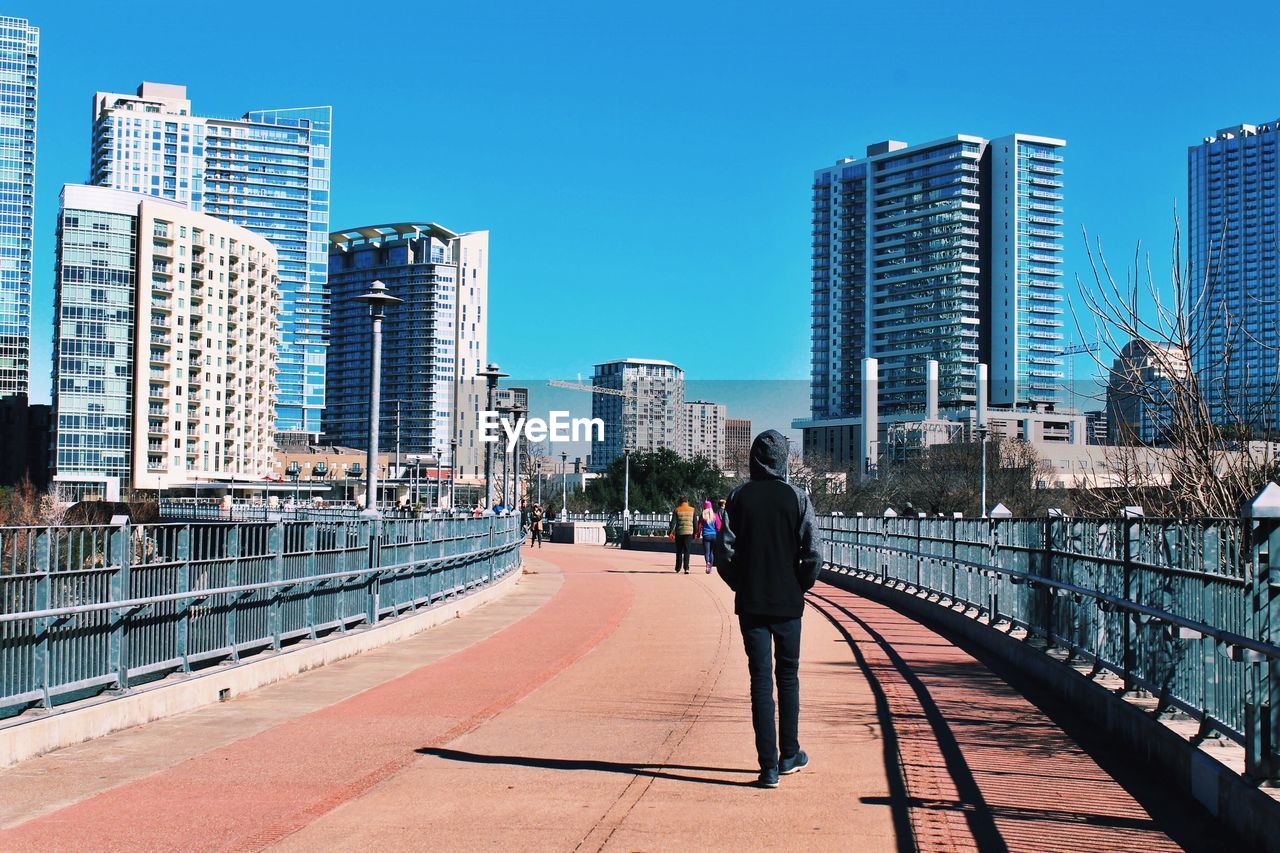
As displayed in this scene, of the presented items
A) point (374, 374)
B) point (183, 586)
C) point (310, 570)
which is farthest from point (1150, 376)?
point (374, 374)

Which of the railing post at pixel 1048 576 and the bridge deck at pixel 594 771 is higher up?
the railing post at pixel 1048 576

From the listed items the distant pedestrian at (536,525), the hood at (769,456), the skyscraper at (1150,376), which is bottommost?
the distant pedestrian at (536,525)

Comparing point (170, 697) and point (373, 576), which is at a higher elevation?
point (373, 576)

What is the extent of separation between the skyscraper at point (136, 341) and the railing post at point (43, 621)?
125 m

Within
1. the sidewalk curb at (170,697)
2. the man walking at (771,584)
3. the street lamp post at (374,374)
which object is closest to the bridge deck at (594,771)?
the sidewalk curb at (170,697)

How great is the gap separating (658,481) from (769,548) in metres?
99.1

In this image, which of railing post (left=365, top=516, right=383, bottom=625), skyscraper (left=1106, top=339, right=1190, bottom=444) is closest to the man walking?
skyscraper (left=1106, top=339, right=1190, bottom=444)

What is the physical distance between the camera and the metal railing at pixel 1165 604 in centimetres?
648

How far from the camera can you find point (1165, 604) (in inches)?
344

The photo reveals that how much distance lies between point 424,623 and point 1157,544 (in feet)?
37.2

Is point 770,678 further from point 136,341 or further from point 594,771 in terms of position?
point 136,341

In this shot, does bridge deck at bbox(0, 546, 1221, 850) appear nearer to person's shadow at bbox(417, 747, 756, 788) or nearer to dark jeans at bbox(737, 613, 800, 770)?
person's shadow at bbox(417, 747, 756, 788)

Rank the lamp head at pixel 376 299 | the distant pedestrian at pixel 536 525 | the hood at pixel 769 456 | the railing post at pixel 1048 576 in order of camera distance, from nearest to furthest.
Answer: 1. the hood at pixel 769 456
2. the railing post at pixel 1048 576
3. the lamp head at pixel 376 299
4. the distant pedestrian at pixel 536 525

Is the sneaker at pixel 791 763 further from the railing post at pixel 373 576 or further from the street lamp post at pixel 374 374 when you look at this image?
the street lamp post at pixel 374 374
